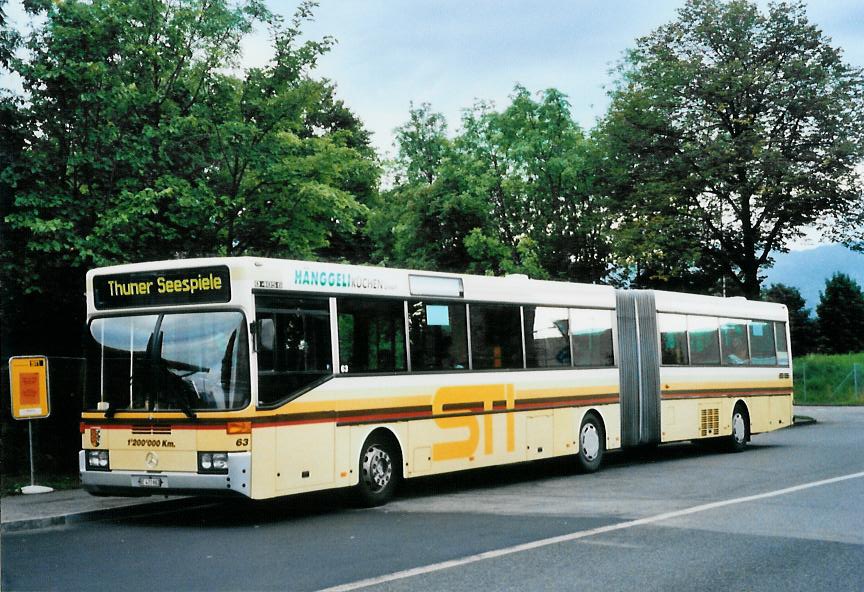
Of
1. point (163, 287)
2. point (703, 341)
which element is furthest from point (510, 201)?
point (163, 287)

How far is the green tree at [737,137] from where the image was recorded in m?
36.3

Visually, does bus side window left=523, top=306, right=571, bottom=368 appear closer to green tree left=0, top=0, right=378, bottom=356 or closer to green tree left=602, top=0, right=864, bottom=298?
green tree left=0, top=0, right=378, bottom=356

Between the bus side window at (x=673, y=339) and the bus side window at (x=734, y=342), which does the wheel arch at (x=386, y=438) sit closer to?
the bus side window at (x=673, y=339)

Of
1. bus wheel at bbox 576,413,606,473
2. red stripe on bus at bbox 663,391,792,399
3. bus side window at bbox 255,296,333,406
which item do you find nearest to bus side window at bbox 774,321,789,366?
red stripe on bus at bbox 663,391,792,399

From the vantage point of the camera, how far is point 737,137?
3634cm

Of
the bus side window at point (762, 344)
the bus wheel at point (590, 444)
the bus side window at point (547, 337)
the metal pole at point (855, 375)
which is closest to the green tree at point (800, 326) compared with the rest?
the metal pole at point (855, 375)

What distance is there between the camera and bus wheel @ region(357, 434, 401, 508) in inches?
529

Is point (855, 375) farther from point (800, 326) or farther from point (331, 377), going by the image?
point (331, 377)

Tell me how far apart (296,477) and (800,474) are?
8555 millimetres

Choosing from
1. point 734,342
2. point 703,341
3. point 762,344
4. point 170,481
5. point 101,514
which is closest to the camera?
point 170,481

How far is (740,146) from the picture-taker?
36.0 meters

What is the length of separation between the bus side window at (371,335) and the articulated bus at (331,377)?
0.02 metres

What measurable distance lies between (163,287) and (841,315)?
77.4m

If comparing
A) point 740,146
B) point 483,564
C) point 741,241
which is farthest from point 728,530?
point 741,241
